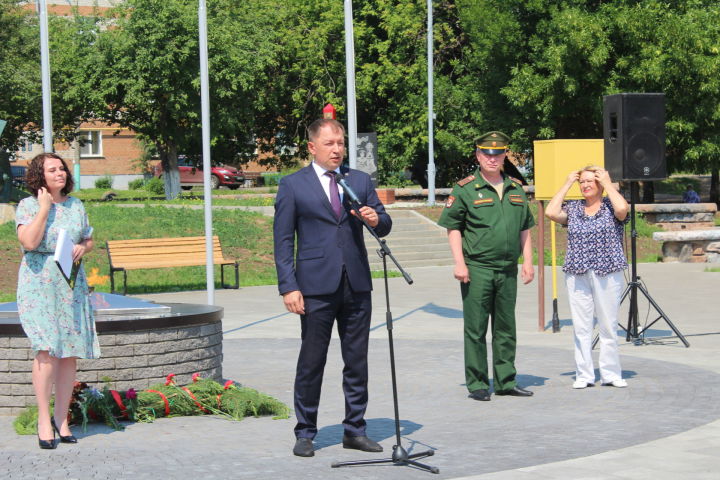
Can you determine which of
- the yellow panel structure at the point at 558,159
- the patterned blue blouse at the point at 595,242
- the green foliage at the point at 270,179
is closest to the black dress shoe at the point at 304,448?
the patterned blue blouse at the point at 595,242

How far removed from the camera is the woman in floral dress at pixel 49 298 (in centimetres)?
705

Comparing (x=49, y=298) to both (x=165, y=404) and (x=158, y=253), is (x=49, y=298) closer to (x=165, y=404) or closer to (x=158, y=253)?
(x=165, y=404)

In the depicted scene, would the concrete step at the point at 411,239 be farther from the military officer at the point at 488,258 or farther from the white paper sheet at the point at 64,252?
the white paper sheet at the point at 64,252

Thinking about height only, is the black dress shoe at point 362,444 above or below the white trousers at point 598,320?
below

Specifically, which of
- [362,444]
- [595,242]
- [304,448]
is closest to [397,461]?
[362,444]

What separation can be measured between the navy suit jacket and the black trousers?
0.09m

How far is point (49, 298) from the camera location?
23.3 ft

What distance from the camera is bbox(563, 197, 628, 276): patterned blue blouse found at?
9.29 meters

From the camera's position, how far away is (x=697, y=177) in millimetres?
53719

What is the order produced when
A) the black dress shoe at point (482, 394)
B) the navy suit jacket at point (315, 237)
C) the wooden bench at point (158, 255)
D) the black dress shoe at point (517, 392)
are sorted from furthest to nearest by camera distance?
the wooden bench at point (158, 255), the black dress shoe at point (517, 392), the black dress shoe at point (482, 394), the navy suit jacket at point (315, 237)

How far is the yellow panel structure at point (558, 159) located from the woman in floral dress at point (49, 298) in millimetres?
6586

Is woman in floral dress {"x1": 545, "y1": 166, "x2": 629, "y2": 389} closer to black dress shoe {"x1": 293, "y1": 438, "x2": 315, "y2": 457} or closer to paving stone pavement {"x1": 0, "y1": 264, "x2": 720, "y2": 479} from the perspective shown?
paving stone pavement {"x1": 0, "y1": 264, "x2": 720, "y2": 479}

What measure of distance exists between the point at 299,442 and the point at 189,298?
11488mm

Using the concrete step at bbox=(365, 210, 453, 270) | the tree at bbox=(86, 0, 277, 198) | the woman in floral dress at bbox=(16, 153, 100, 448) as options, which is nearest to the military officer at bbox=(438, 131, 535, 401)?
the woman in floral dress at bbox=(16, 153, 100, 448)
